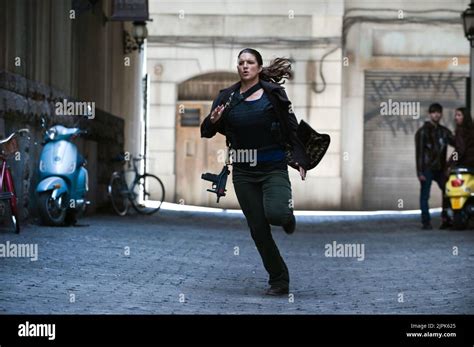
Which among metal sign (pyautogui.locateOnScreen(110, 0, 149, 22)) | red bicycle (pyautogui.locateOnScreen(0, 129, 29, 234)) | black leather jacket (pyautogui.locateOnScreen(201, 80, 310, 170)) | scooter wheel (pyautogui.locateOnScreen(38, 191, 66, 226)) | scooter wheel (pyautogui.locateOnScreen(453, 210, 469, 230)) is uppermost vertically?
metal sign (pyautogui.locateOnScreen(110, 0, 149, 22))

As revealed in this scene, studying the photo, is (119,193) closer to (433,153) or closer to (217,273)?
(433,153)

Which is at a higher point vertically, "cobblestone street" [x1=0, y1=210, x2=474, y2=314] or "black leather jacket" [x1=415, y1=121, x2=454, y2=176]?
"black leather jacket" [x1=415, y1=121, x2=454, y2=176]

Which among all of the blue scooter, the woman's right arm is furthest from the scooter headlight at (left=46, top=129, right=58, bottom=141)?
the woman's right arm

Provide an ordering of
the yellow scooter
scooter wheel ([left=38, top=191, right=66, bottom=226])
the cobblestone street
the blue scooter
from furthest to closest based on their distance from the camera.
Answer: the yellow scooter → the blue scooter → scooter wheel ([left=38, top=191, right=66, bottom=226]) → the cobblestone street

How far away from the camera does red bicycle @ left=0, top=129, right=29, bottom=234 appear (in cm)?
1273

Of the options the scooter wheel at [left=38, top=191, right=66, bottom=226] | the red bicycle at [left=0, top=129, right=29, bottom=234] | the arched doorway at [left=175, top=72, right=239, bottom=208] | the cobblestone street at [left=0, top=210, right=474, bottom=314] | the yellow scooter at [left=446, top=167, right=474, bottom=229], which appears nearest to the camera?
the cobblestone street at [left=0, top=210, right=474, bottom=314]

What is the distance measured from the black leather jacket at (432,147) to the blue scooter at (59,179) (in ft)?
16.6

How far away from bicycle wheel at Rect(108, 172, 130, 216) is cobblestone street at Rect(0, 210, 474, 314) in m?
1.94

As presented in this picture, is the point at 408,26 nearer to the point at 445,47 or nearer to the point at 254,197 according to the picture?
the point at 445,47

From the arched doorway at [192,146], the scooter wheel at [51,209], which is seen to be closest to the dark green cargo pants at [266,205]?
the scooter wheel at [51,209]

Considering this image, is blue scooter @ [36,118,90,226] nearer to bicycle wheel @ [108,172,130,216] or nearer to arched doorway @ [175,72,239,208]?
bicycle wheel @ [108,172,130,216]

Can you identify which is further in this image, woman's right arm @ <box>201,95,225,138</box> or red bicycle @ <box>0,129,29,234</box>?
red bicycle @ <box>0,129,29,234</box>

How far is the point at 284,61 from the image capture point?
8945 millimetres
